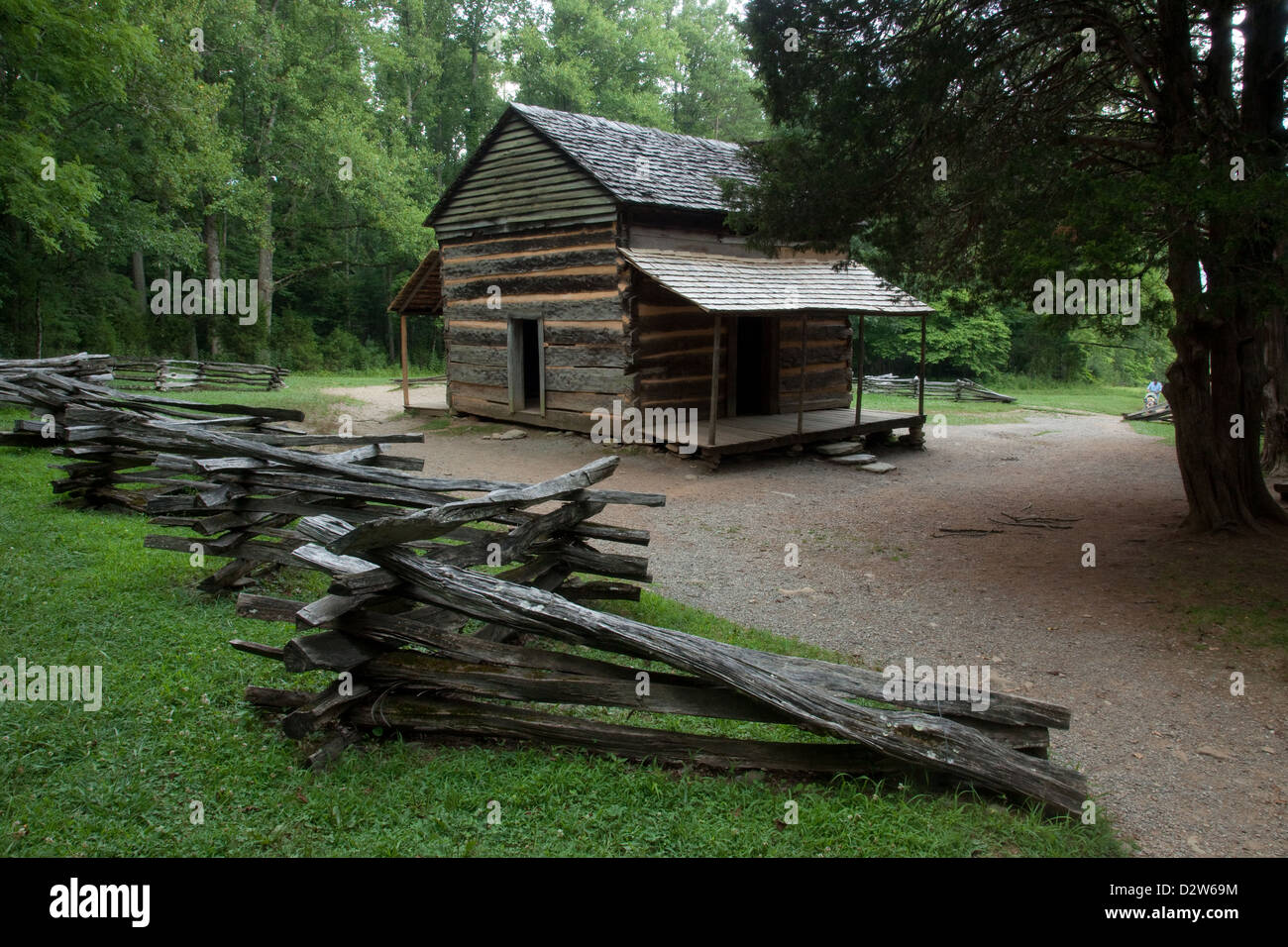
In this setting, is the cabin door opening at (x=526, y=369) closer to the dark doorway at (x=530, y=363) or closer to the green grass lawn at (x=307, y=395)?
the dark doorway at (x=530, y=363)

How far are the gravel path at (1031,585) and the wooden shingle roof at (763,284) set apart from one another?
2.61 meters

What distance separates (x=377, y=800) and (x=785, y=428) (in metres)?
12.2

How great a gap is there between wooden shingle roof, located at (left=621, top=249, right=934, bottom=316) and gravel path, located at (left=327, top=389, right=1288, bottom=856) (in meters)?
2.61

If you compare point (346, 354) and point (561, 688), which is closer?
point (561, 688)

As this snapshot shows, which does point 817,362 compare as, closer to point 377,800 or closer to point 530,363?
point 530,363

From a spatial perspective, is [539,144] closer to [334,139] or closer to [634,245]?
[634,245]

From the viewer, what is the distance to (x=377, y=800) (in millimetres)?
3705

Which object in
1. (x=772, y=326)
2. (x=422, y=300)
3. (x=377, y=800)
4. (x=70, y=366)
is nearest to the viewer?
(x=377, y=800)

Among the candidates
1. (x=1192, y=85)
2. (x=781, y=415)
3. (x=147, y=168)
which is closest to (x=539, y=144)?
(x=781, y=415)

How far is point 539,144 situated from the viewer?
15.8 metres

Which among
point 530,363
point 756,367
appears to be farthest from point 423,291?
point 756,367

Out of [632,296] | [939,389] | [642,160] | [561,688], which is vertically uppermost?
[642,160]

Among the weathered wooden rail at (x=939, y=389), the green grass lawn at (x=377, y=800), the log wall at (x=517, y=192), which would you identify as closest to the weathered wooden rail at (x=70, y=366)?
the log wall at (x=517, y=192)

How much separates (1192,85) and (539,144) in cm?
1064
